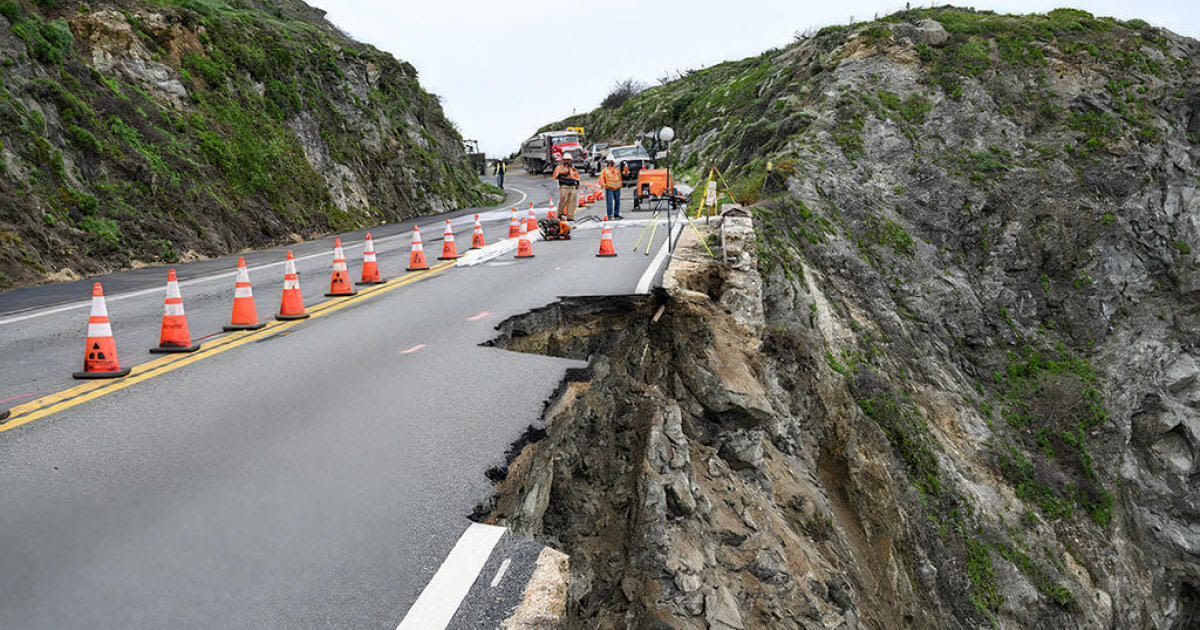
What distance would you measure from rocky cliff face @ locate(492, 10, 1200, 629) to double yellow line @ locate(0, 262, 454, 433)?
277 centimetres

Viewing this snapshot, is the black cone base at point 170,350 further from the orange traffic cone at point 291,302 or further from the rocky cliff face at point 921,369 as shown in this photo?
the rocky cliff face at point 921,369

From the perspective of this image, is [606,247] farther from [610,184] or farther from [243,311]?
[610,184]

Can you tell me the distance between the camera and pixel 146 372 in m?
7.11

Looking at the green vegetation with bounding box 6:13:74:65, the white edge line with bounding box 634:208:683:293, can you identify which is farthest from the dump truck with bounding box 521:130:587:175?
the white edge line with bounding box 634:208:683:293

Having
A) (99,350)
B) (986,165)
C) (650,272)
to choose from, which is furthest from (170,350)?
(986,165)

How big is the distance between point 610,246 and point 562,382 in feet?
26.5

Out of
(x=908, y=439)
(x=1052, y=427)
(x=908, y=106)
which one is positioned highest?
(x=908, y=106)

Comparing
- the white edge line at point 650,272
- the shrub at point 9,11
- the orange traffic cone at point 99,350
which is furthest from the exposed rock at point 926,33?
the orange traffic cone at point 99,350

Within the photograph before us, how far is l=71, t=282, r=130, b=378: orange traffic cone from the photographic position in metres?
6.90

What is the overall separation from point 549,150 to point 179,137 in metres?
37.2

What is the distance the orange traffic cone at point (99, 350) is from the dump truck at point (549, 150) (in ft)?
150

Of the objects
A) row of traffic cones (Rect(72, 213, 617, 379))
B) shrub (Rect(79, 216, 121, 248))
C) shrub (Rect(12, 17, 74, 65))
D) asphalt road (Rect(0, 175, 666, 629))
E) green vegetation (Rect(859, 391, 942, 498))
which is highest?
shrub (Rect(12, 17, 74, 65))

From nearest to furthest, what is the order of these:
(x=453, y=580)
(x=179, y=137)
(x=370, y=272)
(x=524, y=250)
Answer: (x=453, y=580) < (x=370, y=272) < (x=524, y=250) < (x=179, y=137)

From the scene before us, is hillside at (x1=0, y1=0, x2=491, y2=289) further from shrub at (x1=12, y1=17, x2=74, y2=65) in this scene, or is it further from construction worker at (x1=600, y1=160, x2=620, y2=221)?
construction worker at (x1=600, y1=160, x2=620, y2=221)
